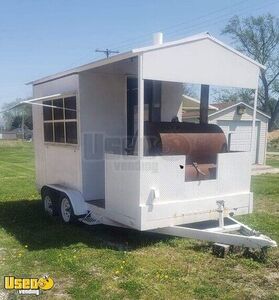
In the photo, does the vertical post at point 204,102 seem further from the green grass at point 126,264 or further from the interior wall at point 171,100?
the green grass at point 126,264

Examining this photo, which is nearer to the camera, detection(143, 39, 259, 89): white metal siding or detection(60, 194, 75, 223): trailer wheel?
detection(143, 39, 259, 89): white metal siding

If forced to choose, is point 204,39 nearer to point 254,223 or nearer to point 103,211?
point 103,211

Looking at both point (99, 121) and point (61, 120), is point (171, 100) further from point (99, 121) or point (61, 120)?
point (61, 120)

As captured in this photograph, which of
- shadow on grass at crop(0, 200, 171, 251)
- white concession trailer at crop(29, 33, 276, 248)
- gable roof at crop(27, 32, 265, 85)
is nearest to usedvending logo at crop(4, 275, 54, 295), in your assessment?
shadow on grass at crop(0, 200, 171, 251)

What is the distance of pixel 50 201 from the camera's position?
8234 mm

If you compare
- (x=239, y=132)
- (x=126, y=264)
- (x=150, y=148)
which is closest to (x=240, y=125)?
(x=239, y=132)

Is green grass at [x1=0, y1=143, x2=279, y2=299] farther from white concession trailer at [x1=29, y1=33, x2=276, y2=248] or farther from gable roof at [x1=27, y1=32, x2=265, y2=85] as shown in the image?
gable roof at [x1=27, y1=32, x2=265, y2=85]

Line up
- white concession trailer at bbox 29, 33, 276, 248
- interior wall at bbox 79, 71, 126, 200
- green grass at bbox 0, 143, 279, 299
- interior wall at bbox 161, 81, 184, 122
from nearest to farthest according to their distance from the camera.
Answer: green grass at bbox 0, 143, 279, 299, white concession trailer at bbox 29, 33, 276, 248, interior wall at bbox 79, 71, 126, 200, interior wall at bbox 161, 81, 184, 122

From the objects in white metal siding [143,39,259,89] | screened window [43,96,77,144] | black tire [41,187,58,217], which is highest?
white metal siding [143,39,259,89]

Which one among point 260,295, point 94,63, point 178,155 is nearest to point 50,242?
point 178,155

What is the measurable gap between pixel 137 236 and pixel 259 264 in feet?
7.32

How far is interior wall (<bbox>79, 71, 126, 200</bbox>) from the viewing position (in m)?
7.03

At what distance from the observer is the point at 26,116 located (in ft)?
279

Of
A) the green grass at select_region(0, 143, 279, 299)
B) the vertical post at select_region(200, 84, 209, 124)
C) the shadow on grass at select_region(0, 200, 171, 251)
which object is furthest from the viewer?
the vertical post at select_region(200, 84, 209, 124)
